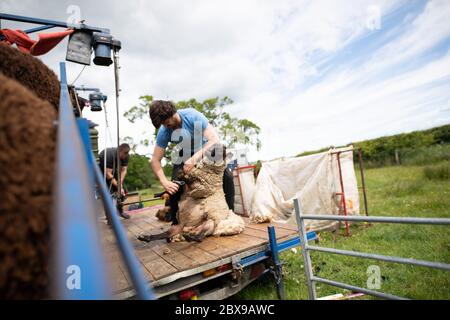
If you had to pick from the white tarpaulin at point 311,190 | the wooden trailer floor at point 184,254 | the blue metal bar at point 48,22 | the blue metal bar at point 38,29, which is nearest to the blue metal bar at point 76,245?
the wooden trailer floor at point 184,254

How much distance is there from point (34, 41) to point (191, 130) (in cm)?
229

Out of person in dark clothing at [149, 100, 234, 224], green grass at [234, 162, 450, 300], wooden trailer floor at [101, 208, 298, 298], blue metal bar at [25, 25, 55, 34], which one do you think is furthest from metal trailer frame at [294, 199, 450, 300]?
blue metal bar at [25, 25, 55, 34]

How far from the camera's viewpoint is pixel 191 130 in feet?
11.9

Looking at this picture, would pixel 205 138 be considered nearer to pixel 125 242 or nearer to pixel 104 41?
pixel 104 41

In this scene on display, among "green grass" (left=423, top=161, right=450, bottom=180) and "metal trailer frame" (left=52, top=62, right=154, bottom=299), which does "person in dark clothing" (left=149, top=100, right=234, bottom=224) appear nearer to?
"metal trailer frame" (left=52, top=62, right=154, bottom=299)

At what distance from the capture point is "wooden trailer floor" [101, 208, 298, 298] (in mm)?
2117

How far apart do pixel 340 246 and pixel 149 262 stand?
3.99 m

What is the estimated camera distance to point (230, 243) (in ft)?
9.66

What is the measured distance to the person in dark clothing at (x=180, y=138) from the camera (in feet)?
11.0

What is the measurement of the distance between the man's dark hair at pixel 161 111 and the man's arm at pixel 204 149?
22.5 inches

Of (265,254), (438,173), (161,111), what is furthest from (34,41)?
(438,173)

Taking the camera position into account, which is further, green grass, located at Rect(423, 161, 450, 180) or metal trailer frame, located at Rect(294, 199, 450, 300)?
green grass, located at Rect(423, 161, 450, 180)

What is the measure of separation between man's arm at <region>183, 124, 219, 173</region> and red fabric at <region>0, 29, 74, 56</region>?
232 centimetres

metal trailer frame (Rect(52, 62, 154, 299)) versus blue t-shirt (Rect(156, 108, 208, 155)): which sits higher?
blue t-shirt (Rect(156, 108, 208, 155))
